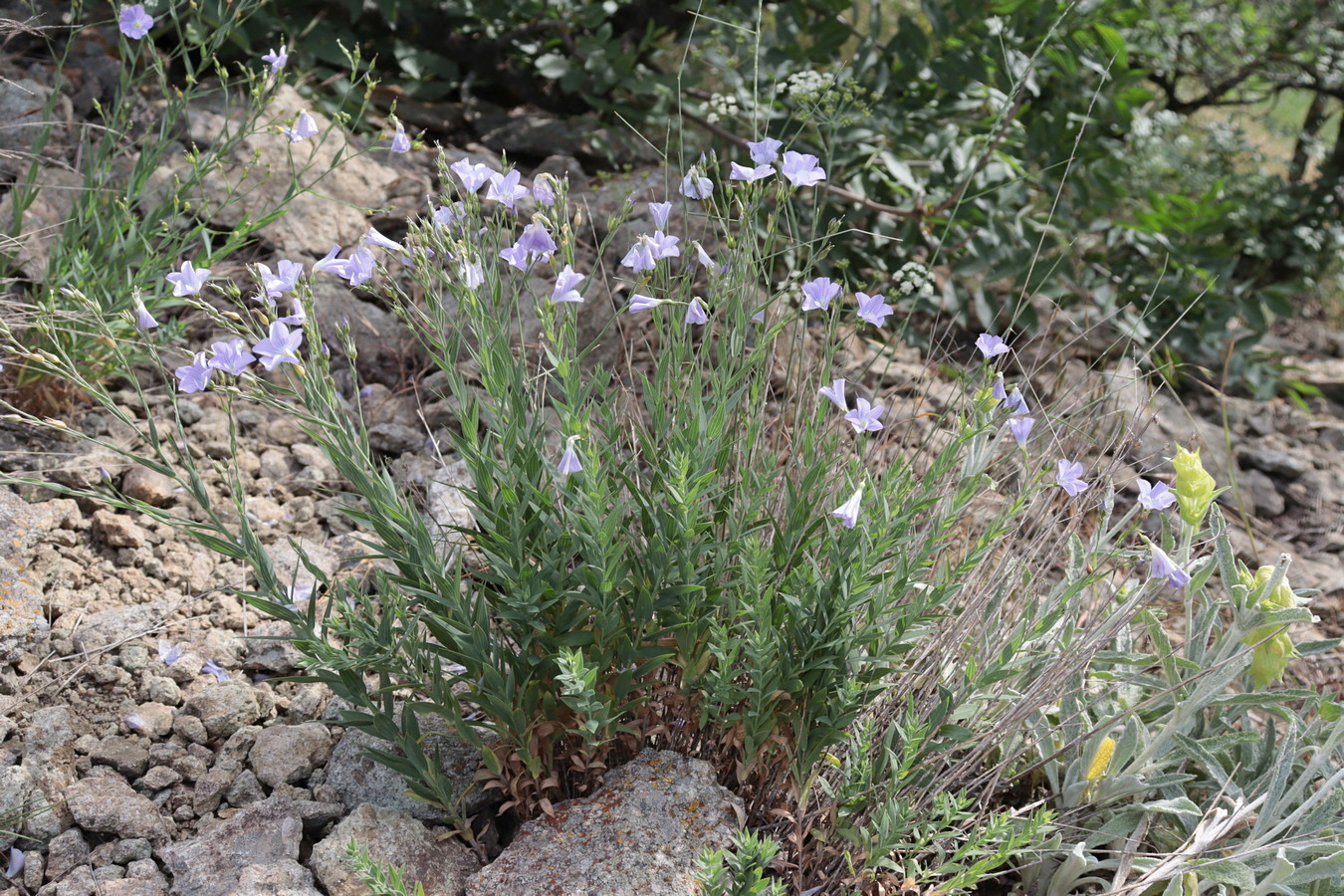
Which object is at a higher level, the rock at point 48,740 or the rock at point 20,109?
the rock at point 20,109

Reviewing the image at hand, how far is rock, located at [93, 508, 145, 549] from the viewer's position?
92.2 inches

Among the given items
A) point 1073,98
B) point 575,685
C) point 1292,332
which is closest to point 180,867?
point 575,685

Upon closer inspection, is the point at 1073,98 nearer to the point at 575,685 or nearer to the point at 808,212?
the point at 808,212

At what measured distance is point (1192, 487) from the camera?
1.78 m

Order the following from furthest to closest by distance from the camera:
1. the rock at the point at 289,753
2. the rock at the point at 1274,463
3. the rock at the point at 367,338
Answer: the rock at the point at 1274,463
the rock at the point at 367,338
the rock at the point at 289,753

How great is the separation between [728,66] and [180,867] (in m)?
2.71

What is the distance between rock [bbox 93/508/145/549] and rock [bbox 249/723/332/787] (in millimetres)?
624

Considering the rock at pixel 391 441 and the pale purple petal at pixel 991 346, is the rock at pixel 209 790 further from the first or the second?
the pale purple petal at pixel 991 346

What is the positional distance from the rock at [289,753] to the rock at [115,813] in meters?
0.17

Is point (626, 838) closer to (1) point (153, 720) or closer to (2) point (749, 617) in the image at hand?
(2) point (749, 617)

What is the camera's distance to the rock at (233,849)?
5.46ft

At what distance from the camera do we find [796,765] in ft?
5.72

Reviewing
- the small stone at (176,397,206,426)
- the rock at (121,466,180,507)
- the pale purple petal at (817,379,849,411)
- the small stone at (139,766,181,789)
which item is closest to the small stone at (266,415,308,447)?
the small stone at (176,397,206,426)

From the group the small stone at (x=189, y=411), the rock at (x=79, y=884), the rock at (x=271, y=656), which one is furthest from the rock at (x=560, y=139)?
the rock at (x=79, y=884)
